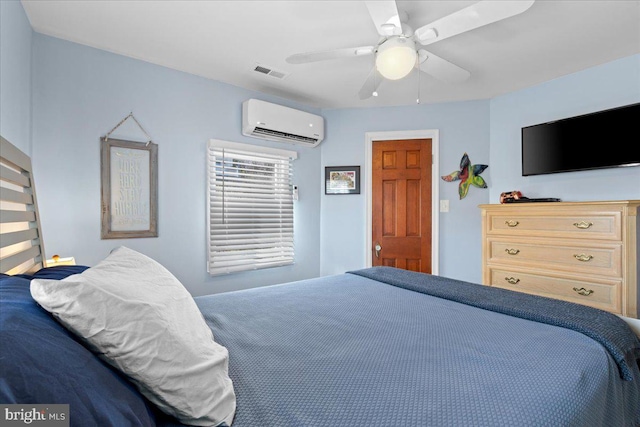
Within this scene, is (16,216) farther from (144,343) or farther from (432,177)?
(432,177)

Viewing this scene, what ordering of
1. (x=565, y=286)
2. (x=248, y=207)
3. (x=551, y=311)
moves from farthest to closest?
(x=248, y=207) < (x=565, y=286) < (x=551, y=311)

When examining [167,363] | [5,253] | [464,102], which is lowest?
[167,363]

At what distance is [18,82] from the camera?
1932 mm

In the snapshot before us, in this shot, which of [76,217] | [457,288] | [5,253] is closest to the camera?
[5,253]

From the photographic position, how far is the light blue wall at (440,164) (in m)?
3.64

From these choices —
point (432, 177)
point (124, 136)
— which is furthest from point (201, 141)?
point (432, 177)

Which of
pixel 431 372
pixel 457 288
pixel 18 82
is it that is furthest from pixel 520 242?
pixel 18 82

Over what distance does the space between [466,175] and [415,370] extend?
10.3 ft

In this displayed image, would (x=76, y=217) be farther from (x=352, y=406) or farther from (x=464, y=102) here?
(x=464, y=102)

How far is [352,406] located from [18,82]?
2511 millimetres

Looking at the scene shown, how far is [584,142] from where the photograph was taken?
2.82 m

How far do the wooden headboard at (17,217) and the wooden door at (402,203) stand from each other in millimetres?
3067

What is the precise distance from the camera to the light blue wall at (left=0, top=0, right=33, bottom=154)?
1.67 meters

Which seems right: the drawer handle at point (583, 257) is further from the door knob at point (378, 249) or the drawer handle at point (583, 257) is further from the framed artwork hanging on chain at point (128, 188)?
the framed artwork hanging on chain at point (128, 188)
